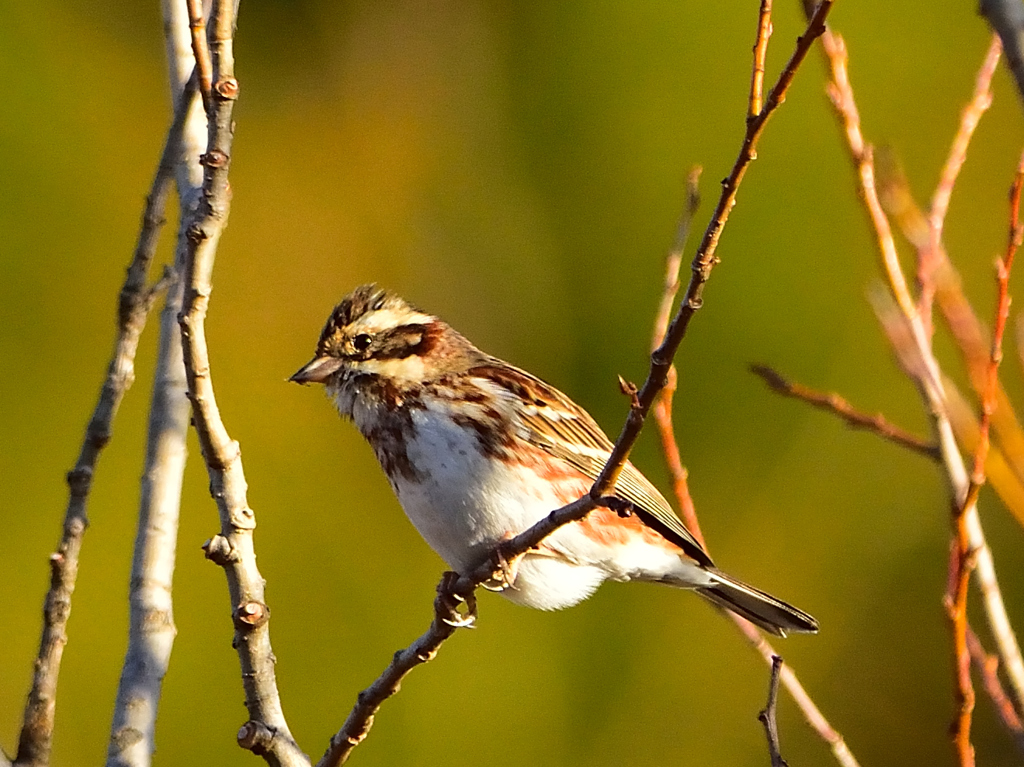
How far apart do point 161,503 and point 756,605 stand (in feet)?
5.82

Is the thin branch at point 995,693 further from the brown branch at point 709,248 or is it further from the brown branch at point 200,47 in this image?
the brown branch at point 200,47

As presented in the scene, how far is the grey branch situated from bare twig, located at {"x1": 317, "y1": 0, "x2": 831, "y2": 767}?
16.2 inches

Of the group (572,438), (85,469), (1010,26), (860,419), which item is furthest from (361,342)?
(1010,26)

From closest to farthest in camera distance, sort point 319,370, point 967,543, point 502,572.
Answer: point 967,543
point 502,572
point 319,370

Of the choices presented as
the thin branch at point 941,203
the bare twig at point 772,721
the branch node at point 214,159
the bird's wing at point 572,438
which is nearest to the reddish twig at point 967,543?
the thin branch at point 941,203

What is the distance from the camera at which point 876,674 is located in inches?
248

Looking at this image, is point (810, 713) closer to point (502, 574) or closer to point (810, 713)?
point (810, 713)

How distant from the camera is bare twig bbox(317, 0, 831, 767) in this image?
2.22 m

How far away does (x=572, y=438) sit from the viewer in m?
4.06

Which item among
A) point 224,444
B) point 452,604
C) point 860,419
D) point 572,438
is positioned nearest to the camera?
point 224,444

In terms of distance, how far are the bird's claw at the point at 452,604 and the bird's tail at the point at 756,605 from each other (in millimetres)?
907

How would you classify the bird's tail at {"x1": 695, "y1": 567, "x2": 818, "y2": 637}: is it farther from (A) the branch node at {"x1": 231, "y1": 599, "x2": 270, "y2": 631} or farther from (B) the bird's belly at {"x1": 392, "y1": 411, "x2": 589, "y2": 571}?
(A) the branch node at {"x1": 231, "y1": 599, "x2": 270, "y2": 631}

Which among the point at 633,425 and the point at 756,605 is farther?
the point at 756,605

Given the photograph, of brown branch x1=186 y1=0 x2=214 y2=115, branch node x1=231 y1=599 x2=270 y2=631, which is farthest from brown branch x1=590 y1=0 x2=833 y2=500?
brown branch x1=186 y1=0 x2=214 y2=115
